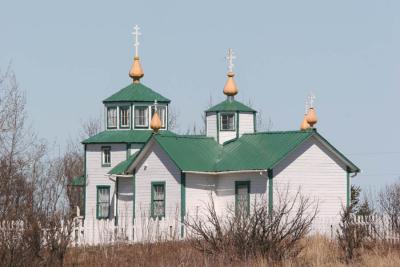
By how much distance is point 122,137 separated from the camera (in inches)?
1940

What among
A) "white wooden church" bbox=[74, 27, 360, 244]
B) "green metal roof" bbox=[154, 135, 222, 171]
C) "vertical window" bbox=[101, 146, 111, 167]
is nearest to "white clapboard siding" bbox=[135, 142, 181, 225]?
"white wooden church" bbox=[74, 27, 360, 244]

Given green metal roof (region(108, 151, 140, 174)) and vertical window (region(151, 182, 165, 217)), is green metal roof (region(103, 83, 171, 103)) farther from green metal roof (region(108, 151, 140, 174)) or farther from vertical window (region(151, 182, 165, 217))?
vertical window (region(151, 182, 165, 217))

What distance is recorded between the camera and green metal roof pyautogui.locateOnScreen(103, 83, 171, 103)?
49.8m

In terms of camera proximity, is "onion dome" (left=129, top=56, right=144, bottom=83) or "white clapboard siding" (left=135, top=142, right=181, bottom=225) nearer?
"white clapboard siding" (left=135, top=142, right=181, bottom=225)

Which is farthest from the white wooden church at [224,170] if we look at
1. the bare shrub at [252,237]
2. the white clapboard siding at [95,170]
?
the bare shrub at [252,237]

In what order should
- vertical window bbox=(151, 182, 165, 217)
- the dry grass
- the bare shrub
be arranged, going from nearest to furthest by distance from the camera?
the dry grass < the bare shrub < vertical window bbox=(151, 182, 165, 217)

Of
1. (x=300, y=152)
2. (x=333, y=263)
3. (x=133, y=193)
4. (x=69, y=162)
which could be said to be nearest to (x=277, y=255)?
(x=333, y=263)

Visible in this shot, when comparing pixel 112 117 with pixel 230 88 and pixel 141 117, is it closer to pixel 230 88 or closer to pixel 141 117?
pixel 141 117

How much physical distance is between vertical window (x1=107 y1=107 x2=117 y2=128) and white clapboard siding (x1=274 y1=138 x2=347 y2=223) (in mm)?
10913

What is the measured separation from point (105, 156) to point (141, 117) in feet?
7.49

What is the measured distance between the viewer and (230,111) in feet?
150

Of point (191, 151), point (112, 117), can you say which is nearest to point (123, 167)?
point (191, 151)

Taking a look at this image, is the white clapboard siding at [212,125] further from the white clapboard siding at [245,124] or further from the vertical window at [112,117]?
the vertical window at [112,117]

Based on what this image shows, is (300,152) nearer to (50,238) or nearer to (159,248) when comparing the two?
(159,248)
